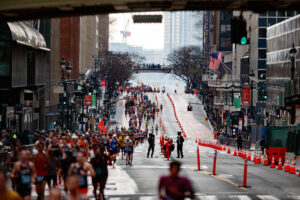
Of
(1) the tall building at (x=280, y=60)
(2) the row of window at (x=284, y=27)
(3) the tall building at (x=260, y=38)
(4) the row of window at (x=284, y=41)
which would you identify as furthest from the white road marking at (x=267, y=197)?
(3) the tall building at (x=260, y=38)

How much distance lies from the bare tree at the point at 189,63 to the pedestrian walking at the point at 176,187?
141m

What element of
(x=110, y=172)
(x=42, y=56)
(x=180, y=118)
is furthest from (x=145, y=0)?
(x=180, y=118)

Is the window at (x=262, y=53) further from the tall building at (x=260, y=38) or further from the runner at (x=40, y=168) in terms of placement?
the runner at (x=40, y=168)

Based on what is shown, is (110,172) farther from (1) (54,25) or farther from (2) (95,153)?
(1) (54,25)

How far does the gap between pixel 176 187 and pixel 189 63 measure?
487ft

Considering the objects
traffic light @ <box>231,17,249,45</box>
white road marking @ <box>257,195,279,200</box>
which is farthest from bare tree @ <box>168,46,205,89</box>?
traffic light @ <box>231,17,249,45</box>

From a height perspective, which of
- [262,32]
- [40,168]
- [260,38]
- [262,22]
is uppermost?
[262,22]

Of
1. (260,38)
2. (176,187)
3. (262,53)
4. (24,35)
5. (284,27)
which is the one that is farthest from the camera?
(260,38)

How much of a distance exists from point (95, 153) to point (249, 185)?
26.4 feet

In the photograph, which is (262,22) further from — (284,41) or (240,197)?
(240,197)

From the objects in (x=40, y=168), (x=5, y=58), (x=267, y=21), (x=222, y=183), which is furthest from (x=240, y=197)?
(x=267, y=21)

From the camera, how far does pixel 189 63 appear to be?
159 metres

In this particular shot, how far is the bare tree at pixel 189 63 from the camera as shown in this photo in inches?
6083

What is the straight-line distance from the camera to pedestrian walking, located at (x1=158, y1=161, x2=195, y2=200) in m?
11.5
